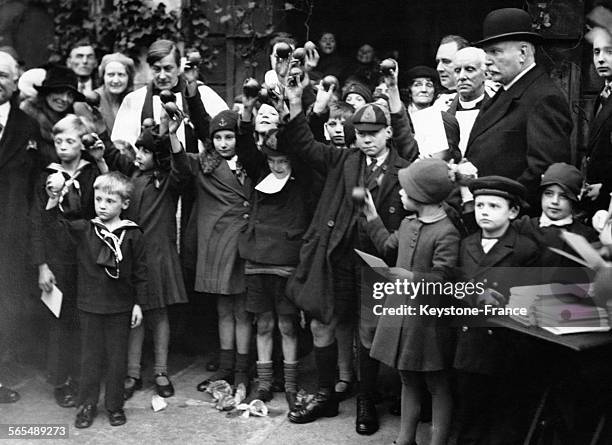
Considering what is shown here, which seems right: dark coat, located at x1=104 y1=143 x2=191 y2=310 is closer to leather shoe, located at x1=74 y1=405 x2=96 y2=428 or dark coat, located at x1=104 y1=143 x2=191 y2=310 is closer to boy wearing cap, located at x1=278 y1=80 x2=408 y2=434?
leather shoe, located at x1=74 y1=405 x2=96 y2=428

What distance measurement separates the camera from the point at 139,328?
491 centimetres

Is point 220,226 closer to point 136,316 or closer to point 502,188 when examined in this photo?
point 136,316

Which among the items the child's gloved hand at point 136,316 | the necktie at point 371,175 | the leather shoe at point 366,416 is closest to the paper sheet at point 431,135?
the necktie at point 371,175

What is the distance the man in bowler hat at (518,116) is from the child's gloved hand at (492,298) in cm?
62

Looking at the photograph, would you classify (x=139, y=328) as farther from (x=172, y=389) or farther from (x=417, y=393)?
(x=417, y=393)

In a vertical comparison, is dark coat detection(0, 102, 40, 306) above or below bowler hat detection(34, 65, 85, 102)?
below

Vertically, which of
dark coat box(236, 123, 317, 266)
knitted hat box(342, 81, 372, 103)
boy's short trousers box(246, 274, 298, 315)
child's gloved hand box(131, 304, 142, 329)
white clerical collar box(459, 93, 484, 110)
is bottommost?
child's gloved hand box(131, 304, 142, 329)

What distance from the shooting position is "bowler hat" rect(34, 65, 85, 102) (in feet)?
16.8

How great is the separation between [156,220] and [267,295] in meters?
0.82

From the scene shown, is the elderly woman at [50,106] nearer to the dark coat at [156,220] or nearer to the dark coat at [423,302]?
the dark coat at [156,220]

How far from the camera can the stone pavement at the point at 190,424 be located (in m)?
4.29

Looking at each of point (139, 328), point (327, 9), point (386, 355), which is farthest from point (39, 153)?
point (327, 9)

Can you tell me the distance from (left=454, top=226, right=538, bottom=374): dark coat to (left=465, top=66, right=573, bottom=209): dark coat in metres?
0.35

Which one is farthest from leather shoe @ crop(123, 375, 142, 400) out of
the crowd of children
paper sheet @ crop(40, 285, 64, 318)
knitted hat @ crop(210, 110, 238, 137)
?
knitted hat @ crop(210, 110, 238, 137)
